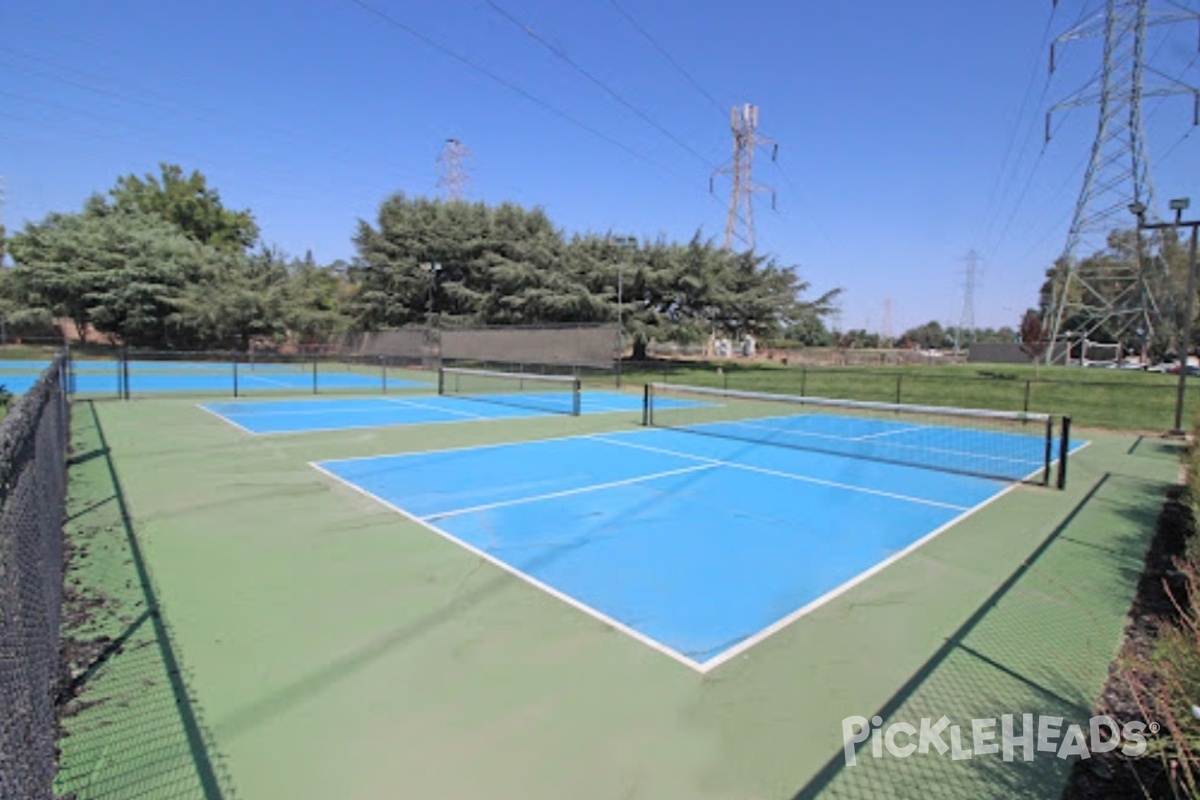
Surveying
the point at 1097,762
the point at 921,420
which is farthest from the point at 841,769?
the point at 921,420

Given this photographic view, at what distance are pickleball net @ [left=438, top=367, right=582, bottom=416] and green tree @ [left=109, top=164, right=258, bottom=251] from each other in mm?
36415

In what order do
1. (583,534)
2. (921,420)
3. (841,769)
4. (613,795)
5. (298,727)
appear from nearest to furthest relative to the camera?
(613,795)
(841,769)
(298,727)
(583,534)
(921,420)

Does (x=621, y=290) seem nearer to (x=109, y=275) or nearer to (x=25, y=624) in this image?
(x=25, y=624)

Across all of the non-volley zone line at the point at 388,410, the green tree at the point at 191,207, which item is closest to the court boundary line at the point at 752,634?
the non-volley zone line at the point at 388,410

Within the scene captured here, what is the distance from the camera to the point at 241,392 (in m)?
21.8

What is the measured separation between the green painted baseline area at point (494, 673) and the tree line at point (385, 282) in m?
27.8

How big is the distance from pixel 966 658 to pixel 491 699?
9.76ft

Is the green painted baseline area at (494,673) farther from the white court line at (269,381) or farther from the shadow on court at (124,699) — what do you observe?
the white court line at (269,381)

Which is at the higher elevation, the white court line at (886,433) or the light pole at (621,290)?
the light pole at (621,290)

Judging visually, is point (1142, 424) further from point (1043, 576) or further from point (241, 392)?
point (241, 392)

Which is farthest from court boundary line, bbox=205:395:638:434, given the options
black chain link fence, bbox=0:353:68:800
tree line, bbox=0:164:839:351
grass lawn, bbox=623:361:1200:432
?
tree line, bbox=0:164:839:351

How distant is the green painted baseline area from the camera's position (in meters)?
2.84

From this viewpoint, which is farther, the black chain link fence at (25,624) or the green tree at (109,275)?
the green tree at (109,275)

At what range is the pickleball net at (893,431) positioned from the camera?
419 inches
